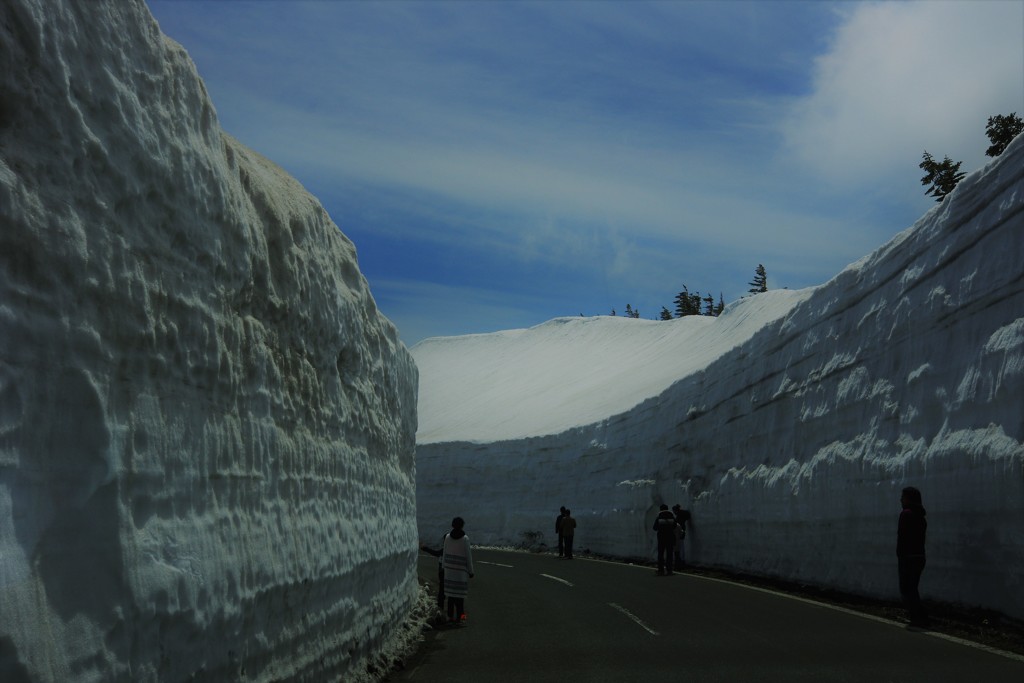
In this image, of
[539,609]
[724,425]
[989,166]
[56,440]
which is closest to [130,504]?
[56,440]

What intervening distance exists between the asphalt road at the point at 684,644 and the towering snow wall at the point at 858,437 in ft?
5.47

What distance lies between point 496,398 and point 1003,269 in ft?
196

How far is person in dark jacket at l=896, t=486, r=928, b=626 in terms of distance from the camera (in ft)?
40.5

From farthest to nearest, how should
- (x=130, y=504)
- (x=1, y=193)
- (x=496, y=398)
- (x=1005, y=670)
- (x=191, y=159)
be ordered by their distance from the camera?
(x=496, y=398), (x=1005, y=670), (x=191, y=159), (x=130, y=504), (x=1, y=193)

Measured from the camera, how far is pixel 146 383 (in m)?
5.50

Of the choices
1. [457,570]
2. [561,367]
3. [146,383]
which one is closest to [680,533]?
[457,570]

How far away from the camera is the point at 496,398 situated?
7244 centimetres

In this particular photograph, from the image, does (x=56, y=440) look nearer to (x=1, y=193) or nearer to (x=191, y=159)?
(x=1, y=193)

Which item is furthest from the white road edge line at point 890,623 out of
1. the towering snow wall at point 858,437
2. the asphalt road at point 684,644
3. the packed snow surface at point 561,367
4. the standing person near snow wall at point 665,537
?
the packed snow surface at point 561,367

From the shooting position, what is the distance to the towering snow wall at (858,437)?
42.7 feet

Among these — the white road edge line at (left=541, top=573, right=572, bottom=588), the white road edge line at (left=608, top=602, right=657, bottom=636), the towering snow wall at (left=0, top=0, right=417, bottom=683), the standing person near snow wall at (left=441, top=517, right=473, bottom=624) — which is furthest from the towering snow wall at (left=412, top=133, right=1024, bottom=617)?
the towering snow wall at (left=0, top=0, right=417, bottom=683)

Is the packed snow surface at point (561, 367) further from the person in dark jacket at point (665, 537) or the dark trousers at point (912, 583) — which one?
the dark trousers at point (912, 583)

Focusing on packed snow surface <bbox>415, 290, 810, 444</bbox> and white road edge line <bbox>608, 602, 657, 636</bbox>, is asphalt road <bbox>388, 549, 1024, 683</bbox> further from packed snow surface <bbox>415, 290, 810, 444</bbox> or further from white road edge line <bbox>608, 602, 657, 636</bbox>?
packed snow surface <bbox>415, 290, 810, 444</bbox>

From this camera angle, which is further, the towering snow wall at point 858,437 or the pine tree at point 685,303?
the pine tree at point 685,303
